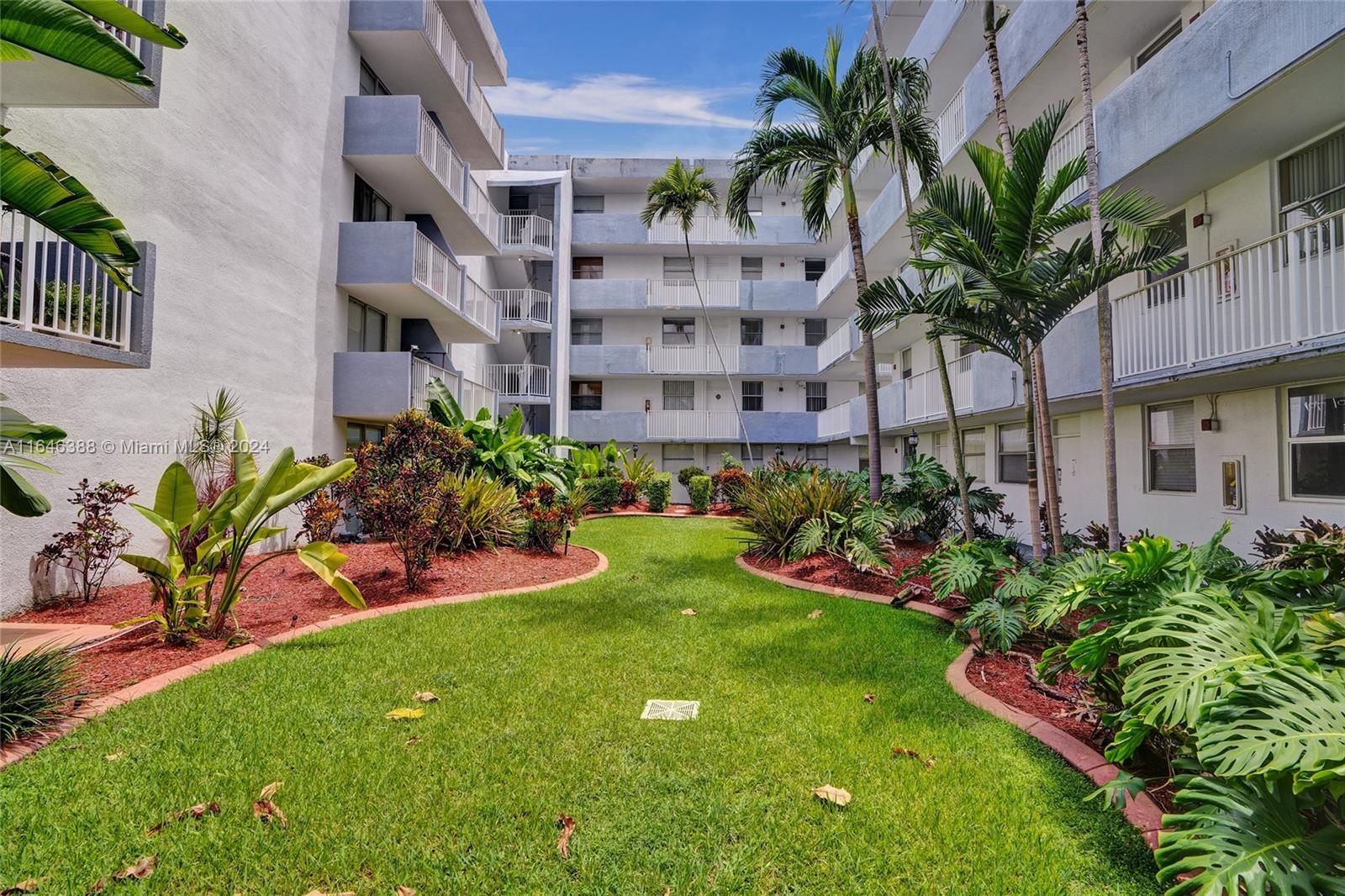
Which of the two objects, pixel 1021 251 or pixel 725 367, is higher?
pixel 725 367

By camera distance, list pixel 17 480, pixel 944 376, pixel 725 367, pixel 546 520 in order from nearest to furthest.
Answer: pixel 17 480, pixel 944 376, pixel 546 520, pixel 725 367

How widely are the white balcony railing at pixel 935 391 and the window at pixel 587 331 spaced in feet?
48.1

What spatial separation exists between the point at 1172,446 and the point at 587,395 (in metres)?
20.7

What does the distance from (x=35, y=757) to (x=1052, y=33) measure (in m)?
13.9

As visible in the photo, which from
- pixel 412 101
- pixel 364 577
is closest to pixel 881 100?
pixel 412 101

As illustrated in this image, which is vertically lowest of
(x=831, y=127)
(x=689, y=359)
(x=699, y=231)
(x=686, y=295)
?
(x=689, y=359)

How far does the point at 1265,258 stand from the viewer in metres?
6.28

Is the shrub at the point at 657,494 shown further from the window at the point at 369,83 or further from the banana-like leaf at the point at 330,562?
the banana-like leaf at the point at 330,562

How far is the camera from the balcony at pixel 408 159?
480 inches

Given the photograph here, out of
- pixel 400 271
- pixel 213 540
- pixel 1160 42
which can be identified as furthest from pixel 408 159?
pixel 1160 42

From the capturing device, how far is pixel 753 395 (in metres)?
26.1

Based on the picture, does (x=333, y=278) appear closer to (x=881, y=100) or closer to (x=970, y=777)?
(x=881, y=100)

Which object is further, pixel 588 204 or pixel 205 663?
pixel 588 204

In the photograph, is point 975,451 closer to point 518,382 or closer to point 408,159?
point 408,159
